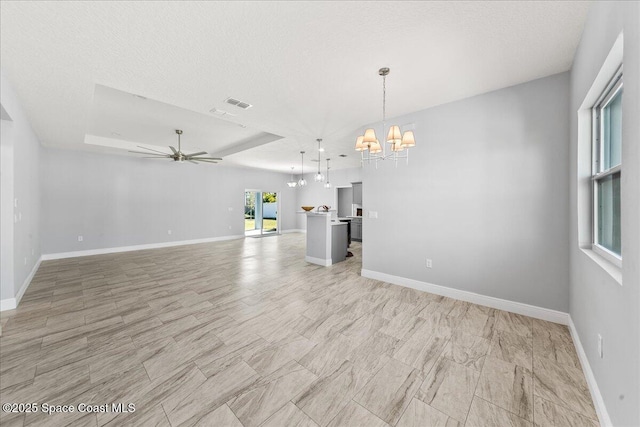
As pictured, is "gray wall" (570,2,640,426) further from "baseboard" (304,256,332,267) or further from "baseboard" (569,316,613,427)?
"baseboard" (304,256,332,267)

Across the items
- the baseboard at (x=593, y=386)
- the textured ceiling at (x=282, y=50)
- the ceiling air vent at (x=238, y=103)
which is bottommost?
the baseboard at (x=593, y=386)

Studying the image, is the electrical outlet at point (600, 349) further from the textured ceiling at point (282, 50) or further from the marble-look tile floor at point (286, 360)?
the textured ceiling at point (282, 50)

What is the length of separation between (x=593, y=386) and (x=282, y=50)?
358 cm

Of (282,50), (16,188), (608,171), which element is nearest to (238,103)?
(282,50)

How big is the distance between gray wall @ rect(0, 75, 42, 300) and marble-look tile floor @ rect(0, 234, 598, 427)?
451 mm

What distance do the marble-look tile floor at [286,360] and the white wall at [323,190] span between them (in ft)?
21.5

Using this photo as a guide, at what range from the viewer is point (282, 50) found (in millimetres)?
2205

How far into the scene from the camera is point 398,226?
3844 mm

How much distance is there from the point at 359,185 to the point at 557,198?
6597 millimetres

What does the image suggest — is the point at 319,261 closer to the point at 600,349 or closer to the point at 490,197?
the point at 490,197

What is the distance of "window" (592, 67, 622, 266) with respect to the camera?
1.59 m

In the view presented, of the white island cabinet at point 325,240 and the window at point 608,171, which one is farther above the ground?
the window at point 608,171

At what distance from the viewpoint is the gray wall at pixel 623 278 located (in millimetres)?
1017

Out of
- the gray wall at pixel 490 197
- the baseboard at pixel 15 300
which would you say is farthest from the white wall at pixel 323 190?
the baseboard at pixel 15 300
